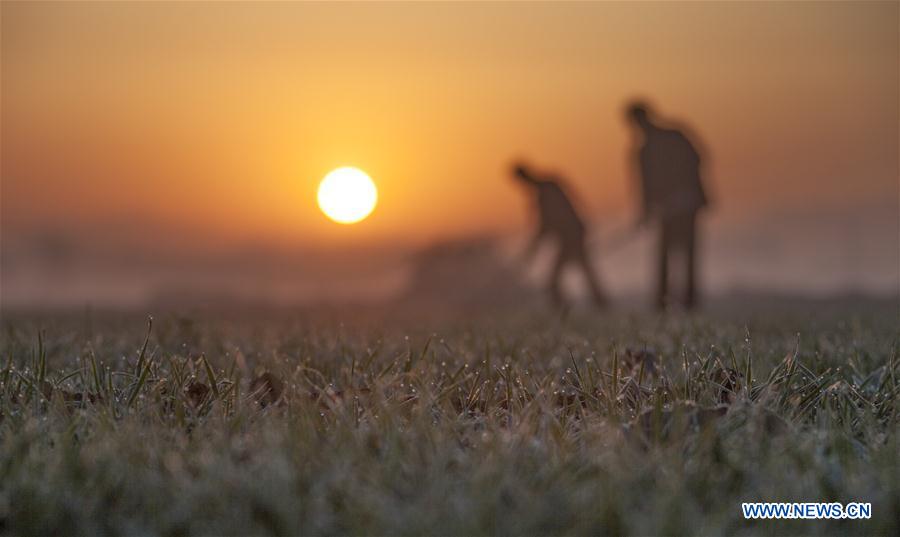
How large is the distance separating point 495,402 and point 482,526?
1198 mm

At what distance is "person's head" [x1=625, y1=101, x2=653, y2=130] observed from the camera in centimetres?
1295

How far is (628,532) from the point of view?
1694 mm

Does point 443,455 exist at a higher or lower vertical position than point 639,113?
lower

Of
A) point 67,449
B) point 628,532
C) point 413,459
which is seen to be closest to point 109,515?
point 67,449

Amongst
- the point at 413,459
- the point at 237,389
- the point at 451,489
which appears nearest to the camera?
the point at 451,489

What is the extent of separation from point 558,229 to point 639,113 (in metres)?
3.08

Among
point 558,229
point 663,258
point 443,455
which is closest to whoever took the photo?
point 443,455

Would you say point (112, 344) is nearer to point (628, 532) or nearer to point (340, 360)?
point (340, 360)

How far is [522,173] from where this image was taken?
15.9m

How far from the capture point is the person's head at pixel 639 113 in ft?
42.5

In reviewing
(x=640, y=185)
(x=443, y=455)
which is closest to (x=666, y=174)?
(x=640, y=185)

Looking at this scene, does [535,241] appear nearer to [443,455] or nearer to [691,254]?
[691,254]

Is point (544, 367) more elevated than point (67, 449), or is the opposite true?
point (67, 449)

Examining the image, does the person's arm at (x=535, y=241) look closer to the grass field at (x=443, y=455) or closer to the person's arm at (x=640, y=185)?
the person's arm at (x=640, y=185)
